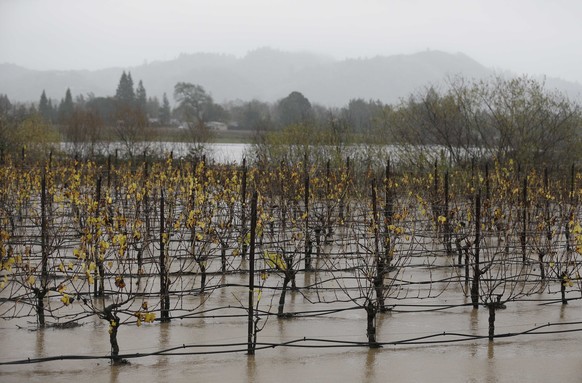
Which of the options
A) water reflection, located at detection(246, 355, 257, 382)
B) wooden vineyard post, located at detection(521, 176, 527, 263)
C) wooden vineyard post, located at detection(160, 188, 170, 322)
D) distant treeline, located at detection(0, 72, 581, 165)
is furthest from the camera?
distant treeline, located at detection(0, 72, 581, 165)

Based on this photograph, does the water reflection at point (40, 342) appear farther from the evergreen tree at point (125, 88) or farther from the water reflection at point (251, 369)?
the evergreen tree at point (125, 88)

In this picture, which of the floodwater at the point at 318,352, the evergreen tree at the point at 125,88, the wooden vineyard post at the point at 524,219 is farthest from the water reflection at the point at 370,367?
the evergreen tree at the point at 125,88

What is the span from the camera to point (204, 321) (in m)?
9.30

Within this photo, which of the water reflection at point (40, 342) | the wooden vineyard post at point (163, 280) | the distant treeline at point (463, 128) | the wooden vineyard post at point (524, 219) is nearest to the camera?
the water reflection at point (40, 342)

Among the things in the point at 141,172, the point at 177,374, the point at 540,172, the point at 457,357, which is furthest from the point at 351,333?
the point at 540,172

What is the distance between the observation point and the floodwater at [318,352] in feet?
24.2

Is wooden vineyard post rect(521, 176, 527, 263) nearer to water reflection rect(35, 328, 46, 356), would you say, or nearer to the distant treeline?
water reflection rect(35, 328, 46, 356)

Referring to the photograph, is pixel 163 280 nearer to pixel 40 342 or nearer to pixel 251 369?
pixel 40 342

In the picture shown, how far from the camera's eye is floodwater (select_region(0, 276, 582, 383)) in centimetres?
738

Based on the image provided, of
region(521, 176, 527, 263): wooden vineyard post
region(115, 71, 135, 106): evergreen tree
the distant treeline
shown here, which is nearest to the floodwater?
region(521, 176, 527, 263): wooden vineyard post

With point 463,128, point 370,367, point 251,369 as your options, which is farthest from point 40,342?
point 463,128

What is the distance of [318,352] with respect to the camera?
8.09 meters

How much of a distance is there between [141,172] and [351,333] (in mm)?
9661

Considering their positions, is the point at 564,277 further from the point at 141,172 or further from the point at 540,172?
the point at 540,172
